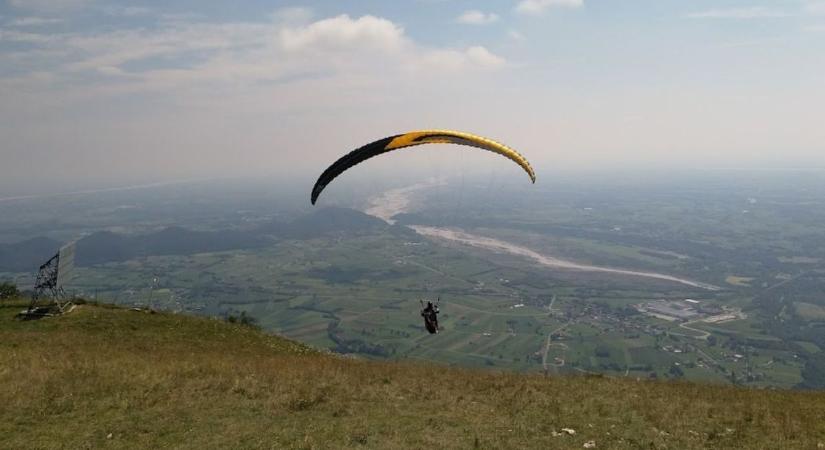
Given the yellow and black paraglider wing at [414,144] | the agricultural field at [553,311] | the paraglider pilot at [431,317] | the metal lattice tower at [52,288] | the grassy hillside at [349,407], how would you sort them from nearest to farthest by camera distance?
1. the grassy hillside at [349,407]
2. the yellow and black paraglider wing at [414,144]
3. the paraglider pilot at [431,317]
4. the metal lattice tower at [52,288]
5. the agricultural field at [553,311]

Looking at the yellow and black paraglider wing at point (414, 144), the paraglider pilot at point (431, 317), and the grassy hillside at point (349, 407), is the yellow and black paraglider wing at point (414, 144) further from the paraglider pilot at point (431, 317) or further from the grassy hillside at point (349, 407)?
the grassy hillside at point (349, 407)

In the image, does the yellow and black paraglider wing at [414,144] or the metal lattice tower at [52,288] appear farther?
the metal lattice tower at [52,288]

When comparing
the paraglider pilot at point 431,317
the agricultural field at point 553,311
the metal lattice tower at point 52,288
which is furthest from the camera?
the agricultural field at point 553,311

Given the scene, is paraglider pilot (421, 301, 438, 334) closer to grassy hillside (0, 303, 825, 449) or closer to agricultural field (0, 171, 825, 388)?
grassy hillside (0, 303, 825, 449)

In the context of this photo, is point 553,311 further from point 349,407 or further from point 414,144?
point 349,407

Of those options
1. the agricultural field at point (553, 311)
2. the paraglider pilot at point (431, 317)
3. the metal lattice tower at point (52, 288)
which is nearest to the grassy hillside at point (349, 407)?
the paraglider pilot at point (431, 317)

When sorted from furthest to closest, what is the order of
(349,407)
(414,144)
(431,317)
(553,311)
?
(553,311) → (431,317) → (414,144) → (349,407)

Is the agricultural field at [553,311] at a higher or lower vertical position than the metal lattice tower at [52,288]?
lower

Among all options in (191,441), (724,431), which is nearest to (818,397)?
(724,431)

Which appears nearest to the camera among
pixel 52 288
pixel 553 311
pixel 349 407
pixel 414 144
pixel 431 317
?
pixel 349 407

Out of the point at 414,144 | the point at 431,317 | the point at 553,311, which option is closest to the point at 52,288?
the point at 431,317
